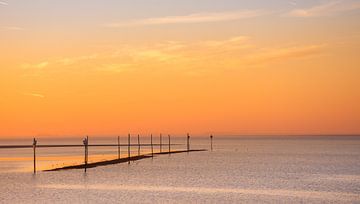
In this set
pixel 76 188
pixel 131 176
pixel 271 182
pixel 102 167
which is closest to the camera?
pixel 76 188

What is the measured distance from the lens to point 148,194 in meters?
54.9

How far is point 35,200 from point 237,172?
39.9 meters

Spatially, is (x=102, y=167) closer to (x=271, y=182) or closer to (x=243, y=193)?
(x=271, y=182)

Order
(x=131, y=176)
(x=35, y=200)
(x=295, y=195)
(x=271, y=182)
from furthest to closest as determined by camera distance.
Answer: (x=131, y=176) < (x=271, y=182) < (x=295, y=195) < (x=35, y=200)

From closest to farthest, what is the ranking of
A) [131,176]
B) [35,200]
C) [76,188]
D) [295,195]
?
[35,200], [295,195], [76,188], [131,176]

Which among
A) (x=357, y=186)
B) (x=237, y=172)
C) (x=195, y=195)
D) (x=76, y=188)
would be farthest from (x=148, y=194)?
(x=237, y=172)

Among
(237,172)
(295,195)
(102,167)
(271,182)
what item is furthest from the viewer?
(102,167)

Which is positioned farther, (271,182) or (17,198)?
(271,182)

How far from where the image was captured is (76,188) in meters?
59.9

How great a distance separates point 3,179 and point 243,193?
31272 mm

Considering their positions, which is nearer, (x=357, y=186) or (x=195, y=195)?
(x=195, y=195)

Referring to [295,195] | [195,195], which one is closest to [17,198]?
[195,195]

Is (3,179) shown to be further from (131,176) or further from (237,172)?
(237,172)

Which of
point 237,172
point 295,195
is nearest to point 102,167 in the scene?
point 237,172
